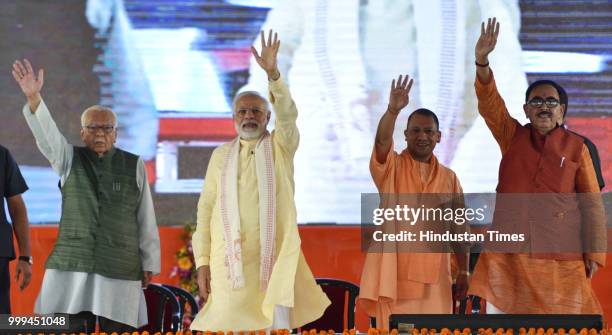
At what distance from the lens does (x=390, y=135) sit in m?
4.50

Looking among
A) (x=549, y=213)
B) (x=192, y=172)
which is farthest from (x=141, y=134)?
(x=549, y=213)

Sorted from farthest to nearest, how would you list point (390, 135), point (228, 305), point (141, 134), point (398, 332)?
point (141, 134) < point (390, 135) < point (228, 305) < point (398, 332)

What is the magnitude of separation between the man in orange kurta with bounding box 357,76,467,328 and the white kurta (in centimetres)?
102

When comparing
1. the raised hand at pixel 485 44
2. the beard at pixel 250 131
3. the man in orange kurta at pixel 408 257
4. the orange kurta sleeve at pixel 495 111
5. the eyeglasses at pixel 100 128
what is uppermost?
the raised hand at pixel 485 44

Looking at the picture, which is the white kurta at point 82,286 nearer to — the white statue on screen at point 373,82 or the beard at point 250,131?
the beard at point 250,131

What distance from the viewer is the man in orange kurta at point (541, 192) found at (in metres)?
4.38

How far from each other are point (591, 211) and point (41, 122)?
249 centimetres

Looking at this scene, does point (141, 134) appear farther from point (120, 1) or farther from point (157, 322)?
point (157, 322)

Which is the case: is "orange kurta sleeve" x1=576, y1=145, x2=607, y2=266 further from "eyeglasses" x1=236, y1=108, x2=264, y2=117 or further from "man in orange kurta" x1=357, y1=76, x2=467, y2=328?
"eyeglasses" x1=236, y1=108, x2=264, y2=117

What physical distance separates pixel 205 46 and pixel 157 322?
222cm

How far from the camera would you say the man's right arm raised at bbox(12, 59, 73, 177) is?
4.32 meters

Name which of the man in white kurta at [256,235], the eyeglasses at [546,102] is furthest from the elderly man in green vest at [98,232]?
the eyeglasses at [546,102]

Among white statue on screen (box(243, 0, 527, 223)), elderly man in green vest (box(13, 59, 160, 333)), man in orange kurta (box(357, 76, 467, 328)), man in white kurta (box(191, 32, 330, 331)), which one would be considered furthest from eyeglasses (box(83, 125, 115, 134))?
white statue on screen (box(243, 0, 527, 223))

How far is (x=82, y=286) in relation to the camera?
4418 millimetres
